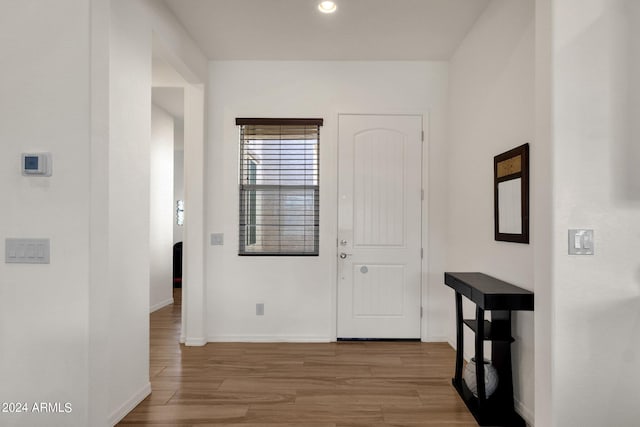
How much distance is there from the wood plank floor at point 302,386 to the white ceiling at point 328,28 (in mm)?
2848

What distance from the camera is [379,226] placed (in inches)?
150

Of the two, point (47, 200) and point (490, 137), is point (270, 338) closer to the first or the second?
point (47, 200)

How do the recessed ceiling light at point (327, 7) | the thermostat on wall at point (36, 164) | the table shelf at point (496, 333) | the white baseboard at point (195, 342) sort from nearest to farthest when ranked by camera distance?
the thermostat on wall at point (36, 164)
the table shelf at point (496, 333)
the recessed ceiling light at point (327, 7)
the white baseboard at point (195, 342)

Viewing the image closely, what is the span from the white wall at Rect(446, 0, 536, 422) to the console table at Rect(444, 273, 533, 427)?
7 cm

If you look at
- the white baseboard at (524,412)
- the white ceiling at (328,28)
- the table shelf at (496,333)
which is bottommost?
the white baseboard at (524,412)

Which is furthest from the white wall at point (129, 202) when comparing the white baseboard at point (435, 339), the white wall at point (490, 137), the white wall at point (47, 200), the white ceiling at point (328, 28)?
the white baseboard at point (435, 339)

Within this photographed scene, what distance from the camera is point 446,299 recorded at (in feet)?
12.3

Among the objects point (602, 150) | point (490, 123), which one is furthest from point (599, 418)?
point (490, 123)

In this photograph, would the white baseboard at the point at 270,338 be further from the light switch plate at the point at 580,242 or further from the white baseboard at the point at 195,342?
the light switch plate at the point at 580,242

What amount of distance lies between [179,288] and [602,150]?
6.78m

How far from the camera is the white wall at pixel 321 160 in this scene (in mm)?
3795

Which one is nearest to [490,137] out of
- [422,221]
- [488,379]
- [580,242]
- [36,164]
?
[422,221]

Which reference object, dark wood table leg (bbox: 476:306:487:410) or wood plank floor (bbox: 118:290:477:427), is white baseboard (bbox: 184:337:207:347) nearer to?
wood plank floor (bbox: 118:290:477:427)

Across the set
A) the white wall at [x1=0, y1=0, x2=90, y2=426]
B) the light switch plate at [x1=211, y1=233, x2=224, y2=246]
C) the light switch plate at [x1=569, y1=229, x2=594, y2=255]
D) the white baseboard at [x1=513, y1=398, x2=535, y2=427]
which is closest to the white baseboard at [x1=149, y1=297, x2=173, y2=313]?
the light switch plate at [x1=211, y1=233, x2=224, y2=246]
